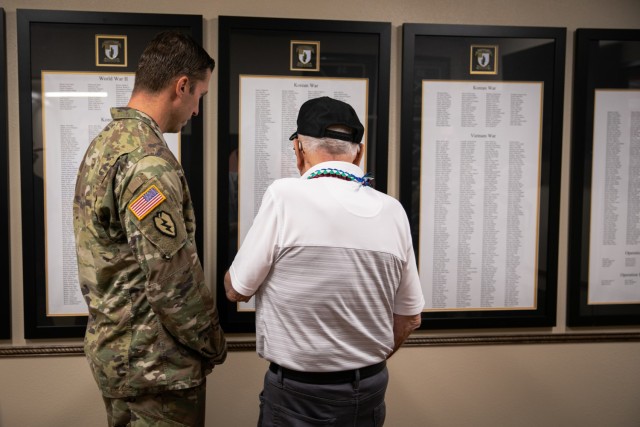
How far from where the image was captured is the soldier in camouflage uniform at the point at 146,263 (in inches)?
52.4

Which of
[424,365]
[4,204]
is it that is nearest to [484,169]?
[424,365]

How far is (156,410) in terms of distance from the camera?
143cm

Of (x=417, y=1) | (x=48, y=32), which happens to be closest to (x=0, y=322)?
(x=48, y=32)

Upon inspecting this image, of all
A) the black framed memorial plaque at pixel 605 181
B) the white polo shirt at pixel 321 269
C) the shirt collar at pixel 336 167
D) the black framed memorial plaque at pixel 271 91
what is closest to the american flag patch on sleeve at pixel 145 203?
the white polo shirt at pixel 321 269

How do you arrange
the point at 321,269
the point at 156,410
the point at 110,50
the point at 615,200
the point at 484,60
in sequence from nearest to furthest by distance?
the point at 321,269, the point at 156,410, the point at 110,50, the point at 484,60, the point at 615,200

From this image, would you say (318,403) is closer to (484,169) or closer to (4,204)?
(484,169)

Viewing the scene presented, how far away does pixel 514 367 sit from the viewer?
225 centimetres

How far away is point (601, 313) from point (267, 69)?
5.56 ft

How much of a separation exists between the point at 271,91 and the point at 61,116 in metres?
0.77

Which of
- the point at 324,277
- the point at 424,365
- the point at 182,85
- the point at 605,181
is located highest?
the point at 182,85

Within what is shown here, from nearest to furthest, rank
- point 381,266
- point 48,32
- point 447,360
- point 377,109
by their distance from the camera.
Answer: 1. point 381,266
2. point 48,32
3. point 377,109
4. point 447,360

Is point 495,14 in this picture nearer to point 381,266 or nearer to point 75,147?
point 381,266

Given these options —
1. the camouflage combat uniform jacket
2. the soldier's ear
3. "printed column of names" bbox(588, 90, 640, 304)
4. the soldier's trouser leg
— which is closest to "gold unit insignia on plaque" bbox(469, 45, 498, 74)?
"printed column of names" bbox(588, 90, 640, 304)

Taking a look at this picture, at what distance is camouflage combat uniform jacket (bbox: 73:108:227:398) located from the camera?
1327mm
